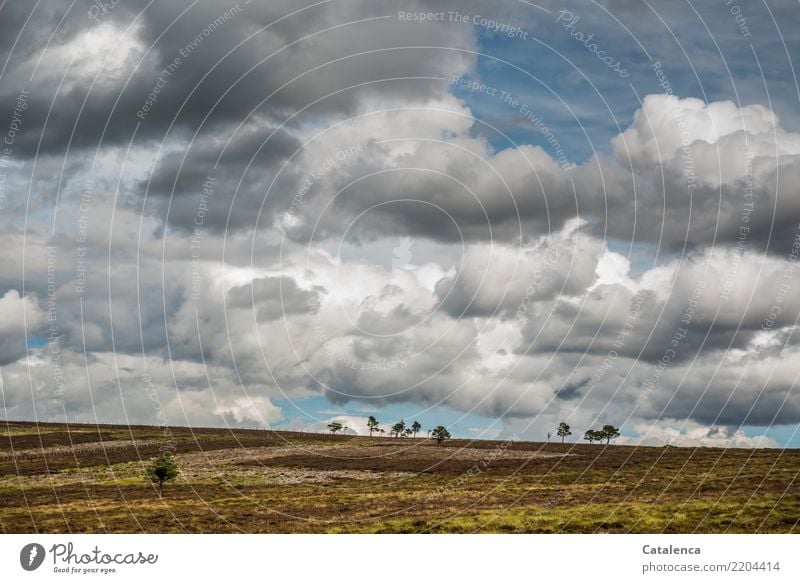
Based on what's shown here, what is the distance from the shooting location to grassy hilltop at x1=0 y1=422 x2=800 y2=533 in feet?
237

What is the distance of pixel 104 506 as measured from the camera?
87062 mm

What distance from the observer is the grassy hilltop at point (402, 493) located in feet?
237

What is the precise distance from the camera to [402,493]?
97000 mm

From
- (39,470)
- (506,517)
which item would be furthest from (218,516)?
(39,470)
